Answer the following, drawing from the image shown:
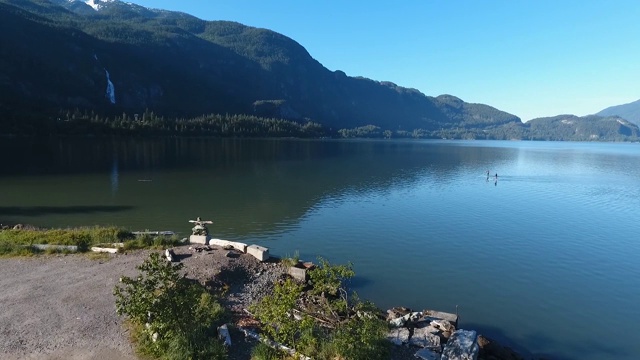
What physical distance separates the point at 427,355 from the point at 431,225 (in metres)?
31.0

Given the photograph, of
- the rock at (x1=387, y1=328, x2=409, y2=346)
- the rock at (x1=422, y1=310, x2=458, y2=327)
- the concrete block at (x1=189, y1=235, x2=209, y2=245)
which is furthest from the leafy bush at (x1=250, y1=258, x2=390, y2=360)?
the concrete block at (x1=189, y1=235, x2=209, y2=245)

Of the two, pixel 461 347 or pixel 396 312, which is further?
pixel 396 312

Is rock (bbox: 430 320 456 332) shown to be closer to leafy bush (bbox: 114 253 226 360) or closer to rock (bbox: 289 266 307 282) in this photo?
rock (bbox: 289 266 307 282)

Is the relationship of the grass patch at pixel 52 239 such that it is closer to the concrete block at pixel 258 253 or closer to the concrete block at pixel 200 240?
the concrete block at pixel 200 240

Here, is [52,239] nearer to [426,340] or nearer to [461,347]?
[426,340]

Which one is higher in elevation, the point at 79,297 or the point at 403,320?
the point at 79,297

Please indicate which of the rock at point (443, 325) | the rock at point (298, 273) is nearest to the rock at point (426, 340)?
the rock at point (443, 325)

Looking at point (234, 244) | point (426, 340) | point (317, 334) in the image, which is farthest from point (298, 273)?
point (426, 340)

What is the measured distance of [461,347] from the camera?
16.9 meters

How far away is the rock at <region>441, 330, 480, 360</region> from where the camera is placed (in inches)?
647

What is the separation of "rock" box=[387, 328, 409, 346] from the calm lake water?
5967mm

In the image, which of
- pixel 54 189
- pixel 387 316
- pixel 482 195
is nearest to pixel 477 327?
pixel 387 316

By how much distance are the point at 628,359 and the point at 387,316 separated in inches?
459

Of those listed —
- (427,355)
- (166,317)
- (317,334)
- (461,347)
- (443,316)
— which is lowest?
(443,316)
